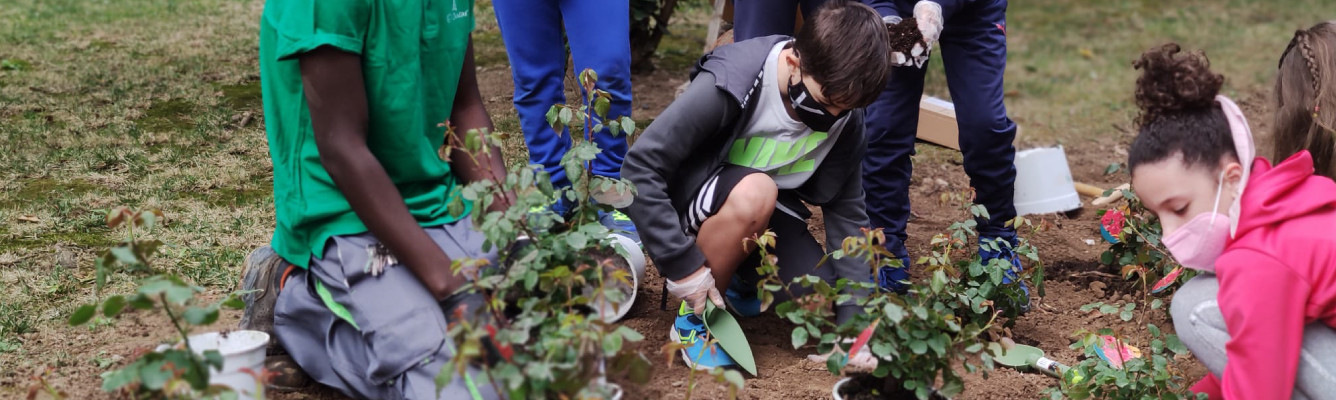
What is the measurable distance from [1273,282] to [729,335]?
1.09 metres

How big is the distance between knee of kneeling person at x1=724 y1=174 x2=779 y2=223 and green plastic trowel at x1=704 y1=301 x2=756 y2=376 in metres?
0.22

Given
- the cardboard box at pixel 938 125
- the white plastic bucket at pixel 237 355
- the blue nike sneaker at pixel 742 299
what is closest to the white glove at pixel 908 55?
the blue nike sneaker at pixel 742 299

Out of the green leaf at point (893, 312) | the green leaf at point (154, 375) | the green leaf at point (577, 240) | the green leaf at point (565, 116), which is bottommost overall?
the green leaf at point (893, 312)

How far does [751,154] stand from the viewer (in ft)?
8.36

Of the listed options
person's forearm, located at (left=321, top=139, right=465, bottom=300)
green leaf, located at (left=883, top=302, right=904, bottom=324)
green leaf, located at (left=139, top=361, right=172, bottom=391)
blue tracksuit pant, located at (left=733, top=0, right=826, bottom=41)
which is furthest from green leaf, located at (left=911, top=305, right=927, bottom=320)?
blue tracksuit pant, located at (left=733, top=0, right=826, bottom=41)

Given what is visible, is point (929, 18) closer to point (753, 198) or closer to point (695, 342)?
point (753, 198)

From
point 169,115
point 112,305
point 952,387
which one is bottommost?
point 169,115

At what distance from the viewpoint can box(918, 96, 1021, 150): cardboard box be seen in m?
4.02

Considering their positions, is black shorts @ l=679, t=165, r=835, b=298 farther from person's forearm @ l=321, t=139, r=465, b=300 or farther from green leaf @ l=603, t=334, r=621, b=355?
green leaf @ l=603, t=334, r=621, b=355

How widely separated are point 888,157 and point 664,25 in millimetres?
2288

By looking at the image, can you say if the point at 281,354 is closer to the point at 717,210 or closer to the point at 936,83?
the point at 717,210

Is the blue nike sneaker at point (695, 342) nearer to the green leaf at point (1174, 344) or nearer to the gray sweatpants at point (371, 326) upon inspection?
the gray sweatpants at point (371, 326)

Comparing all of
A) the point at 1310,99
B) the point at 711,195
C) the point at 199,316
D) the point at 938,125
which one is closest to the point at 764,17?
the point at 711,195

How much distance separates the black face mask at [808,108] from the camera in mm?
2400
